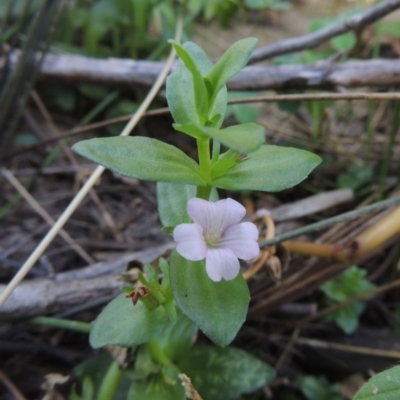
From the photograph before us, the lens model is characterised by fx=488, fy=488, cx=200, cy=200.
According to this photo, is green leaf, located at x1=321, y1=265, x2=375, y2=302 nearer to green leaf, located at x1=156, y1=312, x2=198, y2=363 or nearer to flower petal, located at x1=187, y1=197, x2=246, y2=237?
green leaf, located at x1=156, y1=312, x2=198, y2=363

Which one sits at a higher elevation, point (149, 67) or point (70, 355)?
point (149, 67)

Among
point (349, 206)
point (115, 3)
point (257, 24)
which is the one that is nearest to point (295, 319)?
point (349, 206)

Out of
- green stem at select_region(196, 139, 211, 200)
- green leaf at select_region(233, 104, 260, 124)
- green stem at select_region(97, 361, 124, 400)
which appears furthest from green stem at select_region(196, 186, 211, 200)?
green leaf at select_region(233, 104, 260, 124)

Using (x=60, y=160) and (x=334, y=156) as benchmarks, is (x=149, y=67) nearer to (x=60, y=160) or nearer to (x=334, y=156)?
(x=60, y=160)

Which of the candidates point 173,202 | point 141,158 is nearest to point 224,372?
point 173,202

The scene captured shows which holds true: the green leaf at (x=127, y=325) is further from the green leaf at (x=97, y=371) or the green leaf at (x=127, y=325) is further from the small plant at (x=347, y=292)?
the small plant at (x=347, y=292)

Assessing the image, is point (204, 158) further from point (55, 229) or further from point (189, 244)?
point (55, 229)

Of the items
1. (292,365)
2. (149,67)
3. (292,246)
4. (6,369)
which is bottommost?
(292,365)
